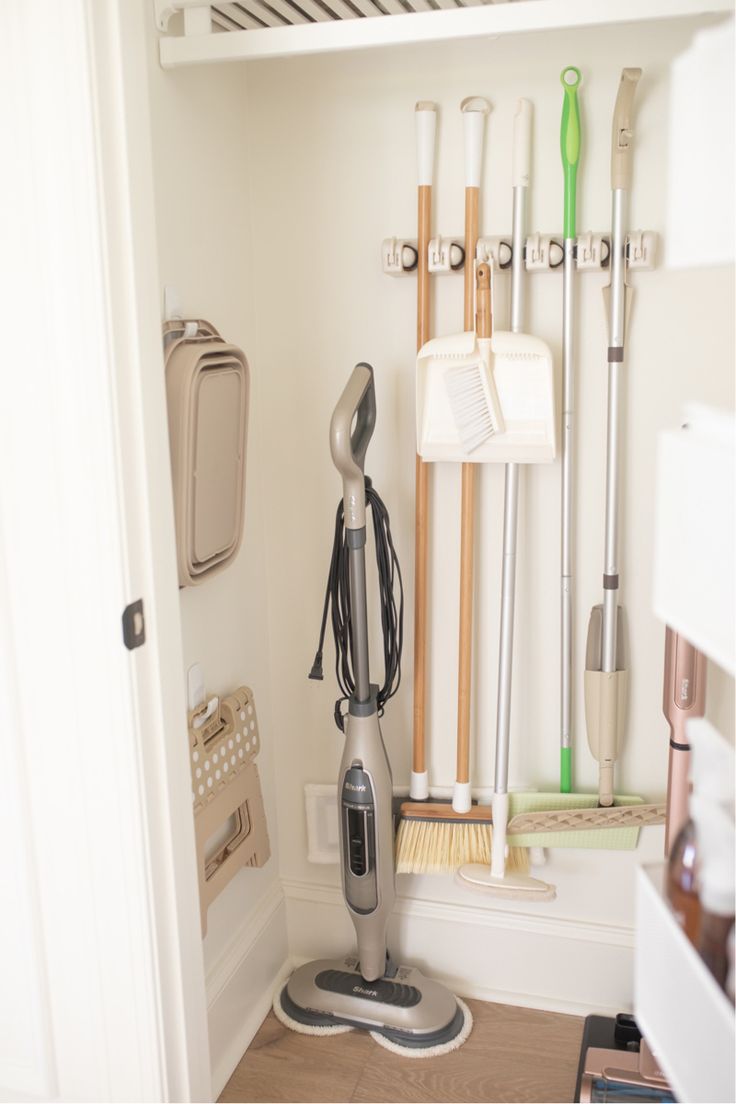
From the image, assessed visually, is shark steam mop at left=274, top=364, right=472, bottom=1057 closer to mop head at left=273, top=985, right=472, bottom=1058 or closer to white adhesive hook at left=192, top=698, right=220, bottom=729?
mop head at left=273, top=985, right=472, bottom=1058

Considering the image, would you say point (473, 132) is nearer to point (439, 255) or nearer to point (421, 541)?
point (439, 255)

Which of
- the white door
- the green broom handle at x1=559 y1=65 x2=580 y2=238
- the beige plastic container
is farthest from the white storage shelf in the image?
the green broom handle at x1=559 y1=65 x2=580 y2=238

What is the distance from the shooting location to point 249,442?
6.93 ft

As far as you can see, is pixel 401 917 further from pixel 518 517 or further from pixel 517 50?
pixel 517 50

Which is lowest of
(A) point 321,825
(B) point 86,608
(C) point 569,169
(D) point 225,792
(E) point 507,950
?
(E) point 507,950

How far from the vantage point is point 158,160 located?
167cm

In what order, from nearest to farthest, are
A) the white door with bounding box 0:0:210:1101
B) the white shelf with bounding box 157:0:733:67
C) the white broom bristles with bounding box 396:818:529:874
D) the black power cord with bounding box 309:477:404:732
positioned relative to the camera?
the white door with bounding box 0:0:210:1101, the white shelf with bounding box 157:0:733:67, the black power cord with bounding box 309:477:404:732, the white broom bristles with bounding box 396:818:529:874

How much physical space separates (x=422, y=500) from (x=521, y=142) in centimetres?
68

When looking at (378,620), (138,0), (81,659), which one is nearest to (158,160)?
(138,0)

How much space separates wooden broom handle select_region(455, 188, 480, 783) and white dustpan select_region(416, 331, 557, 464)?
8 centimetres

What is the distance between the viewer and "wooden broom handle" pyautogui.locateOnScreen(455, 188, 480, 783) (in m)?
1.87

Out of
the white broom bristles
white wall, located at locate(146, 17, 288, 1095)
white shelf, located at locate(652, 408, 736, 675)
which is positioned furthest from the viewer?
the white broom bristles

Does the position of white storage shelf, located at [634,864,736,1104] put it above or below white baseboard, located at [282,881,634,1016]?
above

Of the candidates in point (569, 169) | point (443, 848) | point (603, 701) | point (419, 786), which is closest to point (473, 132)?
point (569, 169)
